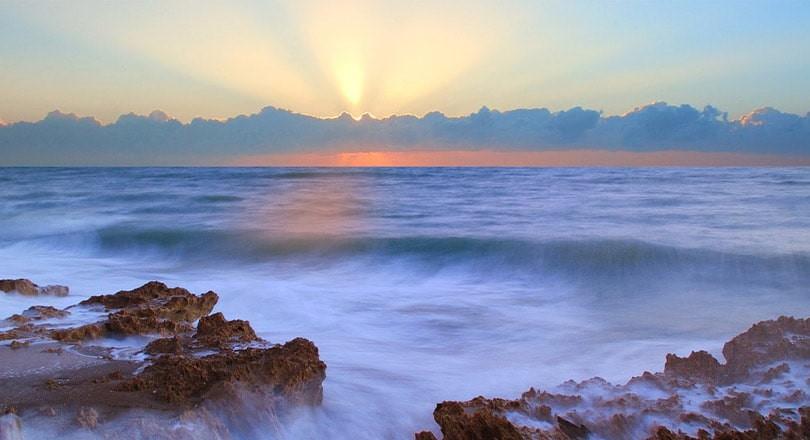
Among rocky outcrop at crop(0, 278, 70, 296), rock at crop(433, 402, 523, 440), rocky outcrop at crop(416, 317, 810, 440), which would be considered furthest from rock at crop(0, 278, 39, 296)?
rock at crop(433, 402, 523, 440)

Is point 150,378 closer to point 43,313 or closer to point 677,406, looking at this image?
point 43,313

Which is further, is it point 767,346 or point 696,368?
point 767,346

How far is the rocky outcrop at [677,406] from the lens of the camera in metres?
2.97

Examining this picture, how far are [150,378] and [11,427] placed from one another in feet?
2.18

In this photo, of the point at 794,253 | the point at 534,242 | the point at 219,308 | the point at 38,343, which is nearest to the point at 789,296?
the point at 794,253

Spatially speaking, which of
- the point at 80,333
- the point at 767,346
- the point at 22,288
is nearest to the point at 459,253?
the point at 22,288

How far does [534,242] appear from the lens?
11.5 metres

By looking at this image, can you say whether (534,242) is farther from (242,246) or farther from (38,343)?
(38,343)

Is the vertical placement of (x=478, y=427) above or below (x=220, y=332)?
below

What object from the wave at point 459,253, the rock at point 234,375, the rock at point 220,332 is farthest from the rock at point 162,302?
the wave at point 459,253

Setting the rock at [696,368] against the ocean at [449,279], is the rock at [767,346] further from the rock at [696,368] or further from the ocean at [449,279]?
the ocean at [449,279]

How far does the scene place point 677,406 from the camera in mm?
3273

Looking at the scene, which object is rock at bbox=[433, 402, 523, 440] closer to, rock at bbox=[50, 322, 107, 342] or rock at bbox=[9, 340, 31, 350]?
rock at bbox=[50, 322, 107, 342]

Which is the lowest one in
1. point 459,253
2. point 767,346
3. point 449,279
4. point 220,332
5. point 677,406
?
point 449,279
